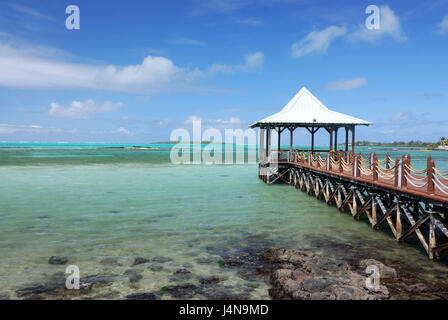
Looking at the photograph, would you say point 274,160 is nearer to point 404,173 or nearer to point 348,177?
point 348,177

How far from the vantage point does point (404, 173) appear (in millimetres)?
11094

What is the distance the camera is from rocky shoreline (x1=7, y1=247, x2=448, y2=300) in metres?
6.84

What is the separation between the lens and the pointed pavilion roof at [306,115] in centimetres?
2356

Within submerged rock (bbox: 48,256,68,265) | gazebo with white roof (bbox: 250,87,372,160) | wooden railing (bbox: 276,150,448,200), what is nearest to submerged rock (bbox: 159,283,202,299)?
submerged rock (bbox: 48,256,68,265)

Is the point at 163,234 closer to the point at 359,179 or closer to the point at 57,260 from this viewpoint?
the point at 57,260

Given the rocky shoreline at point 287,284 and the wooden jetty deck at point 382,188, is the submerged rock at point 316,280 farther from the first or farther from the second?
the wooden jetty deck at point 382,188

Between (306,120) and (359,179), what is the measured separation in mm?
10177

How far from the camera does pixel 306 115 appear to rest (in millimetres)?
25156

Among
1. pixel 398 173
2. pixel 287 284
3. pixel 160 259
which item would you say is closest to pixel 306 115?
pixel 398 173

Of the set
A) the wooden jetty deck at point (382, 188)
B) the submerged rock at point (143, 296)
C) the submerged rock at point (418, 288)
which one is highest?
the wooden jetty deck at point (382, 188)

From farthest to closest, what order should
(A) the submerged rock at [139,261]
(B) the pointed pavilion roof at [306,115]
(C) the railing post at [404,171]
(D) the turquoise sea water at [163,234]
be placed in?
(B) the pointed pavilion roof at [306,115], (C) the railing post at [404,171], (A) the submerged rock at [139,261], (D) the turquoise sea water at [163,234]

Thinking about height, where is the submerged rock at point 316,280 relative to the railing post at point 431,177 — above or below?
below

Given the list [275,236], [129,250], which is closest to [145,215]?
[129,250]

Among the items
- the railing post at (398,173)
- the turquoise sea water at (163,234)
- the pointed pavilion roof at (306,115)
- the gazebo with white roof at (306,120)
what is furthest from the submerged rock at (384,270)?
the pointed pavilion roof at (306,115)
